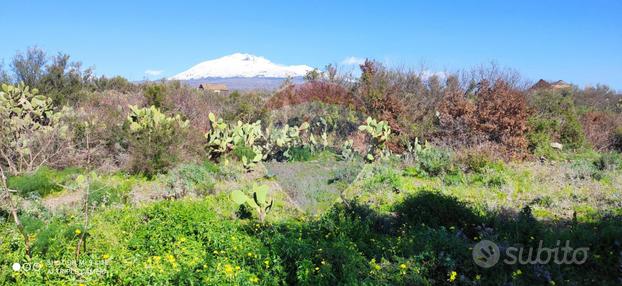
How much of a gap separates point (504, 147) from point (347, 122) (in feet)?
14.9

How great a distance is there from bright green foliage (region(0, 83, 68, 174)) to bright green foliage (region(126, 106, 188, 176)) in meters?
1.44

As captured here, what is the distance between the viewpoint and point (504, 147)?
31.1 feet

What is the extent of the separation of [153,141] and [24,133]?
8.43 feet

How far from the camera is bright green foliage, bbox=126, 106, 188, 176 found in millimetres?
8023

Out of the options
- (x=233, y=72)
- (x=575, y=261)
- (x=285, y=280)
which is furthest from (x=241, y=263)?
(x=233, y=72)

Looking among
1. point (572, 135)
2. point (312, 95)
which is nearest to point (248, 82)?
point (312, 95)

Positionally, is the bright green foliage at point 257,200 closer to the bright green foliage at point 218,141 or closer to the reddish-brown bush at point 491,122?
the bright green foliage at point 218,141

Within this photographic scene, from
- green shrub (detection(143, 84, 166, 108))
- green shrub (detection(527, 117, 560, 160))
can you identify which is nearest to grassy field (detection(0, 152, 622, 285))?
green shrub (detection(527, 117, 560, 160))

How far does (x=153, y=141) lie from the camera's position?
827cm

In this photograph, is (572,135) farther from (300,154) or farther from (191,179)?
(191,179)

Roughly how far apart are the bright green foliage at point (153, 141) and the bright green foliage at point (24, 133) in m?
1.44

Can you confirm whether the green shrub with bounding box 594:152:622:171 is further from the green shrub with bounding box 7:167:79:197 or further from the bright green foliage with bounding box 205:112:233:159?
the green shrub with bounding box 7:167:79:197

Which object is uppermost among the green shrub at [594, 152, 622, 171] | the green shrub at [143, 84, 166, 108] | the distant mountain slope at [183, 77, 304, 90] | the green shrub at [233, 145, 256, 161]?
the distant mountain slope at [183, 77, 304, 90]

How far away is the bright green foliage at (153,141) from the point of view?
8.02m
